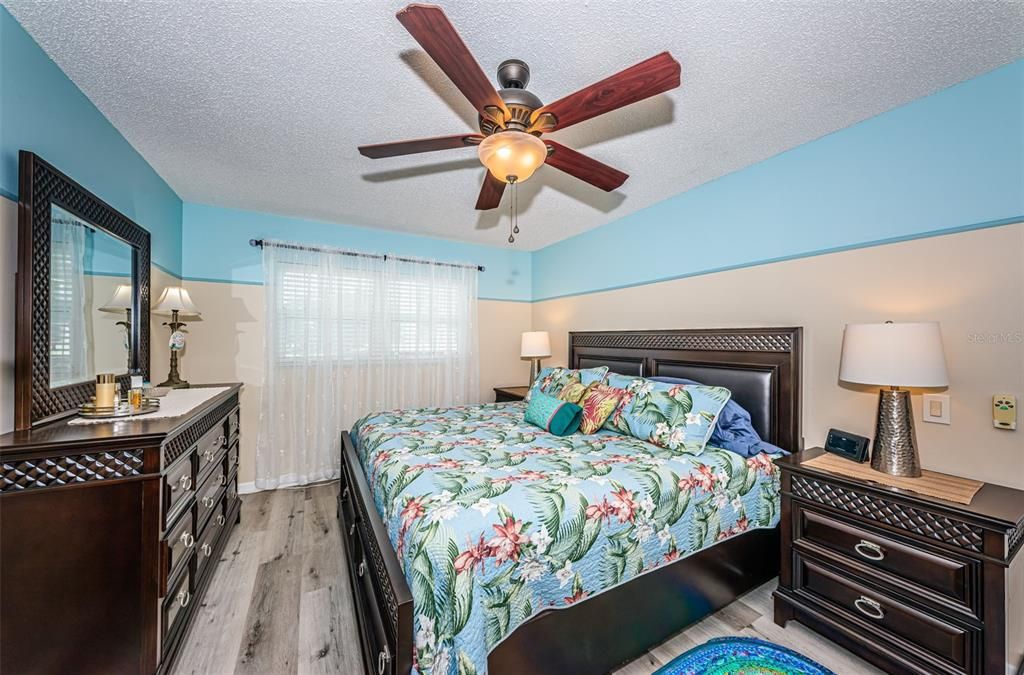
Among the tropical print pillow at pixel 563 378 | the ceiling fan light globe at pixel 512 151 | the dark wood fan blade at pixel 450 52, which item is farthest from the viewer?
the tropical print pillow at pixel 563 378

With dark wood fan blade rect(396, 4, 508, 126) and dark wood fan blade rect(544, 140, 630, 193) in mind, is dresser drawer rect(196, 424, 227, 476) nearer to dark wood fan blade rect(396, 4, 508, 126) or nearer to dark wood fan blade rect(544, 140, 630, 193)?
dark wood fan blade rect(396, 4, 508, 126)

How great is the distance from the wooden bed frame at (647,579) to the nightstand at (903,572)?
273 millimetres

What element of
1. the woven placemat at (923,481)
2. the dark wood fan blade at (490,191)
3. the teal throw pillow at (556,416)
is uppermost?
the dark wood fan blade at (490,191)

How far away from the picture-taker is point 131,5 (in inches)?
52.3

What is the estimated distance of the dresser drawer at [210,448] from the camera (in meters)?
1.92

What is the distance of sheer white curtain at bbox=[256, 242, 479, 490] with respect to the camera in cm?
349

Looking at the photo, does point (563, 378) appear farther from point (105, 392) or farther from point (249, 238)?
point (249, 238)

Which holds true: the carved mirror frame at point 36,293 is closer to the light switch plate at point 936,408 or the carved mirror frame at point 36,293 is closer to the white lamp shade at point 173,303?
the white lamp shade at point 173,303

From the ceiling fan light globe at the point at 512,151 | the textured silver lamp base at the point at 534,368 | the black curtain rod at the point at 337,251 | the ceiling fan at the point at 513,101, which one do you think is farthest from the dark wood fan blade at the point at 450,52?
the textured silver lamp base at the point at 534,368

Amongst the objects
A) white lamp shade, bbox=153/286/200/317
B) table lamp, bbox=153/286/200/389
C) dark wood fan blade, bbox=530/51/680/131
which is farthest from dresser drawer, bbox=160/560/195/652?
dark wood fan blade, bbox=530/51/680/131

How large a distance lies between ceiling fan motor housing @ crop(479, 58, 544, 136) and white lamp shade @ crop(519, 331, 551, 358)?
8.84ft

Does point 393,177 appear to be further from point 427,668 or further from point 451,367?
point 427,668

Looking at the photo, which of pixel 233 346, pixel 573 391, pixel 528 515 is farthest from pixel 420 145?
pixel 233 346

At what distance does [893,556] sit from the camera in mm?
1586
